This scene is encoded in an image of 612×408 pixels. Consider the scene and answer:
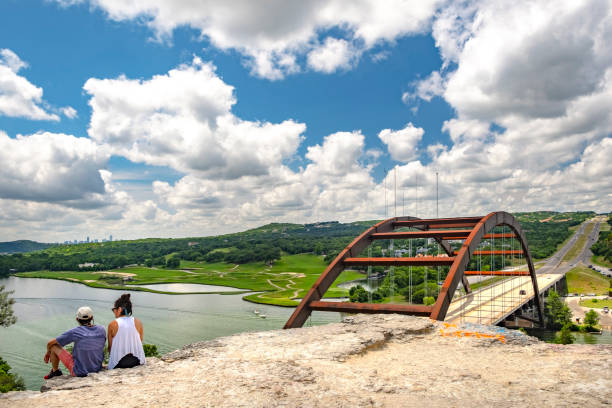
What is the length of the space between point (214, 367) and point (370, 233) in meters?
14.1

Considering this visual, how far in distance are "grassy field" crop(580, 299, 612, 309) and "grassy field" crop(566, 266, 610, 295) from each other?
31.9 feet

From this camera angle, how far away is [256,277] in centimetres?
9844

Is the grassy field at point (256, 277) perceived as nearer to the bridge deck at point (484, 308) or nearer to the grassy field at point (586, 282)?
the bridge deck at point (484, 308)

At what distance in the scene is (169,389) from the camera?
489cm

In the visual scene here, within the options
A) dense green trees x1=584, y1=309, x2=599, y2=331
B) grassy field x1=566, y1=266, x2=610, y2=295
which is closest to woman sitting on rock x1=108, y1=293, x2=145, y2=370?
dense green trees x1=584, y1=309, x2=599, y2=331

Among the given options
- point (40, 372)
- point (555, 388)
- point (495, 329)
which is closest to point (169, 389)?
point (555, 388)

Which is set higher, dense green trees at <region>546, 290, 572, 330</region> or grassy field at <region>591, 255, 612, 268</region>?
grassy field at <region>591, 255, 612, 268</region>

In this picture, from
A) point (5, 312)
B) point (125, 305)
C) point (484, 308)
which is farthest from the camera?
point (484, 308)

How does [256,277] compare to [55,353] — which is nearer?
[55,353]

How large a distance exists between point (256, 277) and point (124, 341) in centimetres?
9484

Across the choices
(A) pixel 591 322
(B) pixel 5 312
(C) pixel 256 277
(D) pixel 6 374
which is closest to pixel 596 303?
(A) pixel 591 322

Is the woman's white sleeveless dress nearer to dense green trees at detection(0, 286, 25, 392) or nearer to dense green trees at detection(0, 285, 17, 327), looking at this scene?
dense green trees at detection(0, 286, 25, 392)

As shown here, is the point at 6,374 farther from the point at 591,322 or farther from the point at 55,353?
the point at 591,322

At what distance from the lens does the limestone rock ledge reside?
4.57 metres
